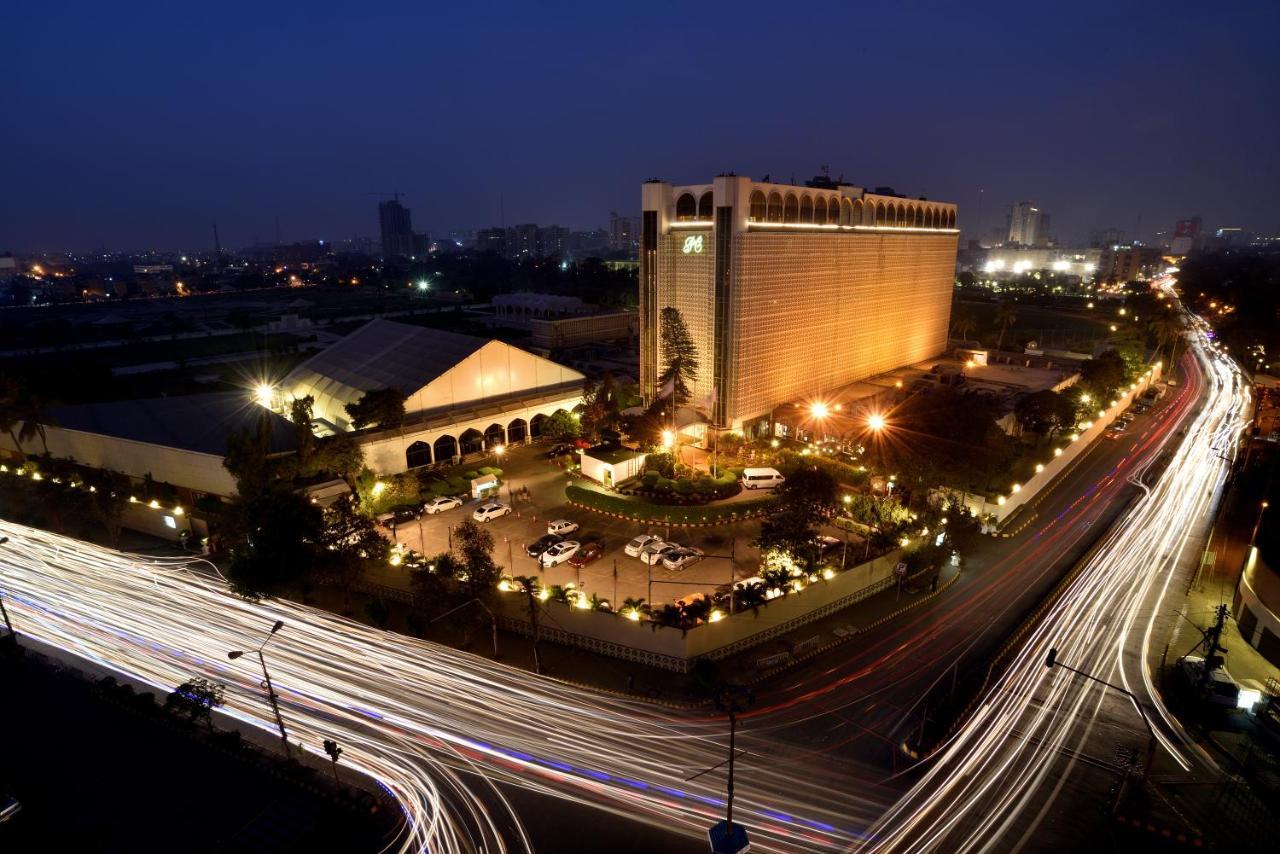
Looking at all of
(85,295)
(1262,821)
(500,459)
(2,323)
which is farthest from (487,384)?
(85,295)

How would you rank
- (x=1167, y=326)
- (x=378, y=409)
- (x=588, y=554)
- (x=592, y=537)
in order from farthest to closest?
1. (x=1167, y=326)
2. (x=378, y=409)
3. (x=592, y=537)
4. (x=588, y=554)

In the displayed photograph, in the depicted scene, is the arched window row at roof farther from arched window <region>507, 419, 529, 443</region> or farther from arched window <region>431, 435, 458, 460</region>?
arched window <region>431, 435, 458, 460</region>

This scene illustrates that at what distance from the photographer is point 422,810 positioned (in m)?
14.8

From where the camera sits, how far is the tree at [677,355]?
117 ft

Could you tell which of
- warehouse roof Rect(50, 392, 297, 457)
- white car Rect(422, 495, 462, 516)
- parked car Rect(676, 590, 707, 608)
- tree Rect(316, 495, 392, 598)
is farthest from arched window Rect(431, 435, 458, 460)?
parked car Rect(676, 590, 707, 608)

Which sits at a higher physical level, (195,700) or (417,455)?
(417,455)

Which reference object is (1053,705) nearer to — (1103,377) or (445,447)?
(445,447)

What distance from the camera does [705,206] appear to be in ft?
118

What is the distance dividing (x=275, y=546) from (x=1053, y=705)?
77.4ft

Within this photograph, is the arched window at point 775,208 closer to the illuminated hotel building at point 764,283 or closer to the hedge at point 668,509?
the illuminated hotel building at point 764,283

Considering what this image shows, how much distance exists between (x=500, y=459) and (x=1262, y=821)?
103ft

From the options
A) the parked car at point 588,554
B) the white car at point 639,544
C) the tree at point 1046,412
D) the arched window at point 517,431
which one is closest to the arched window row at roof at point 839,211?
the arched window at point 517,431

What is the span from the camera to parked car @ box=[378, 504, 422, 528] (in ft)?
92.0

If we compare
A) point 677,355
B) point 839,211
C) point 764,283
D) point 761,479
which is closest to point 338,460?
point 677,355
